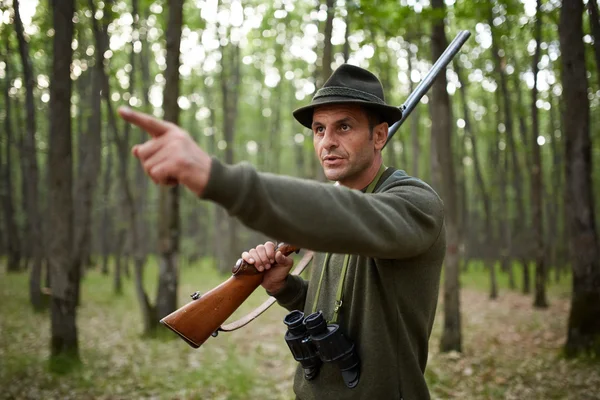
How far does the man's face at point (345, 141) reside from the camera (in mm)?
2086

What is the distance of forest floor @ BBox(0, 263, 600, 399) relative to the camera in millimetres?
6586

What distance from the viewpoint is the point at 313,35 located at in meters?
18.8

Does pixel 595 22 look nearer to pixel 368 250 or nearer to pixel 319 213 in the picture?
pixel 368 250

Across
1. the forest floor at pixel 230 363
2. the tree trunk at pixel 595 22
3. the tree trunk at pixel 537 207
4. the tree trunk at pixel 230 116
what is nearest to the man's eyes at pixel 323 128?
the forest floor at pixel 230 363

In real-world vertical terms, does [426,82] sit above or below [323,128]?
above

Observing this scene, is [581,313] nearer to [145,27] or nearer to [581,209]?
[581,209]

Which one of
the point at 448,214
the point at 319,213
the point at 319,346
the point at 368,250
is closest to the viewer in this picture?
the point at 319,213

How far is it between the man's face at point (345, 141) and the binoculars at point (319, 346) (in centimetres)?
70

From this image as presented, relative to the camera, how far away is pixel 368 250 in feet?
4.87

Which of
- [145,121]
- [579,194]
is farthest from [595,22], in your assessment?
[145,121]

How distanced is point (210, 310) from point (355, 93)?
1.30 m

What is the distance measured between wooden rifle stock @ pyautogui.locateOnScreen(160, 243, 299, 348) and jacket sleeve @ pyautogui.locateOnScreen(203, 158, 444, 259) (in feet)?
3.28

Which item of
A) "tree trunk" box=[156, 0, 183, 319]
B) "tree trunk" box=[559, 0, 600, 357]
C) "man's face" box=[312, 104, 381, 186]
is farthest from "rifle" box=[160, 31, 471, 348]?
"tree trunk" box=[156, 0, 183, 319]

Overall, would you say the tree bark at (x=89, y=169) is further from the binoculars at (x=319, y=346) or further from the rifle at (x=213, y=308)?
the binoculars at (x=319, y=346)
